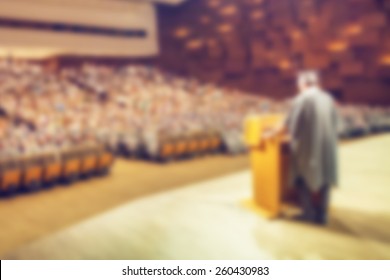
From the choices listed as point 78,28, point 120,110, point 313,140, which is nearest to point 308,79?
point 313,140

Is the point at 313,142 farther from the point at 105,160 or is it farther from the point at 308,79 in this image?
the point at 105,160

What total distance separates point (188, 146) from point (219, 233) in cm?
417

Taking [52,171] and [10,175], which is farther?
[52,171]

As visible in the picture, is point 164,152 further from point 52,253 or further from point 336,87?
point 336,87

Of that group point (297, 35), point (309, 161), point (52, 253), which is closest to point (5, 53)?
point (297, 35)

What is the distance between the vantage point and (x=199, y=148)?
7.08 metres

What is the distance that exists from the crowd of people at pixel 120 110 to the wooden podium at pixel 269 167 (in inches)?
132

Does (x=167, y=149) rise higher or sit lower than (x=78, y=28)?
lower

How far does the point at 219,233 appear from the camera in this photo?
9.14 ft

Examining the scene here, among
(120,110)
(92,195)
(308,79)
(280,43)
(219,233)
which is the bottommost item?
(92,195)

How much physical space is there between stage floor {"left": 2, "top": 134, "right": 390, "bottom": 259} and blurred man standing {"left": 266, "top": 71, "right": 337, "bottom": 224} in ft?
1.10

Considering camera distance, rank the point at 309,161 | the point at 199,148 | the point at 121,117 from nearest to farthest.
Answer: the point at 309,161
the point at 199,148
the point at 121,117

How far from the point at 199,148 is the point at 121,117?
3.53m

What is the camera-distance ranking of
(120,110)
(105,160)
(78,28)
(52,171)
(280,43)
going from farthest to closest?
1. (78,28)
2. (280,43)
3. (120,110)
4. (105,160)
5. (52,171)
